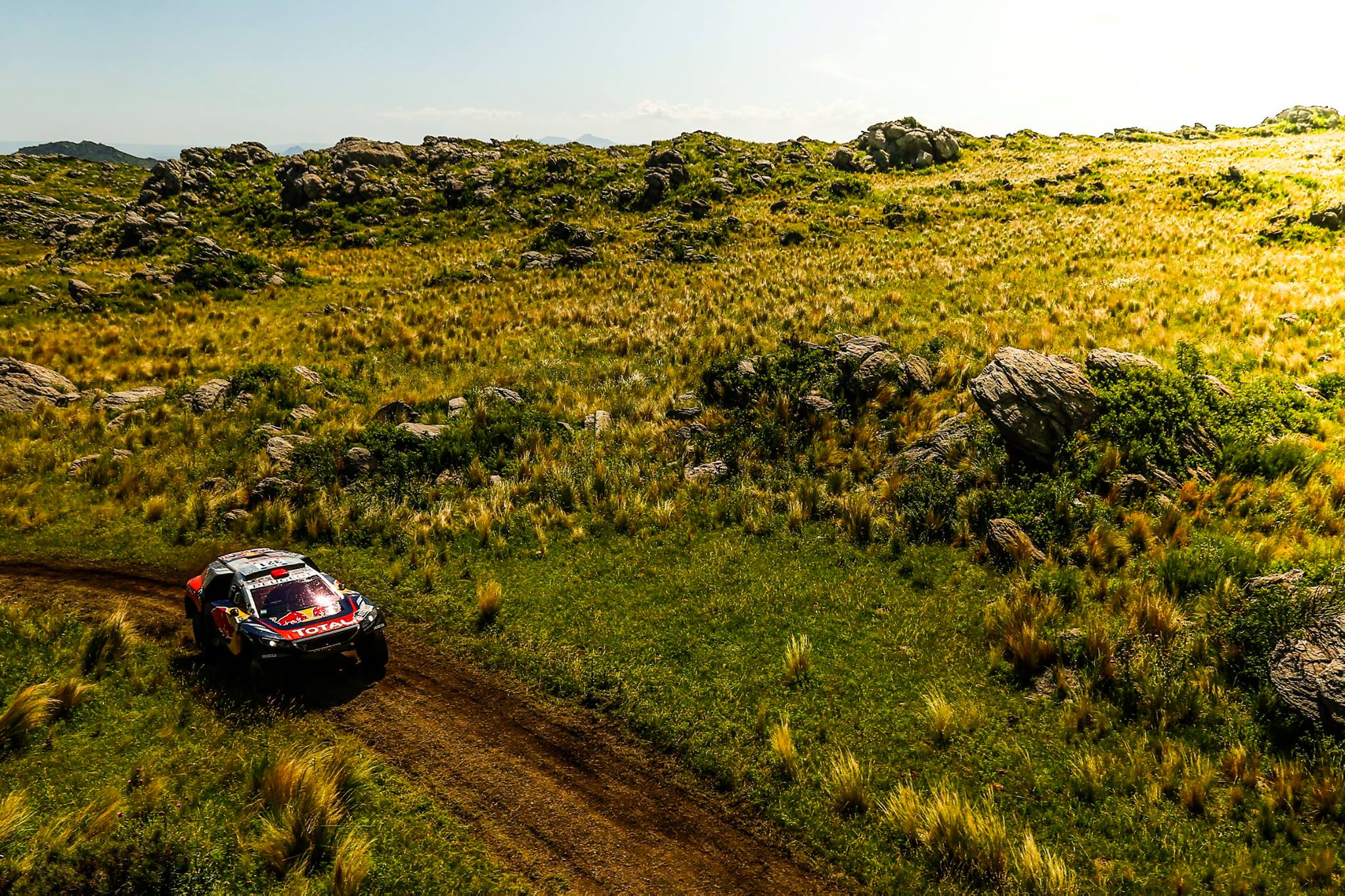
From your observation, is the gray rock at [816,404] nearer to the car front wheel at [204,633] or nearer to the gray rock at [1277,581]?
the gray rock at [1277,581]

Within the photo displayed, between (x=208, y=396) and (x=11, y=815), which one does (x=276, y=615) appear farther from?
(x=208, y=396)

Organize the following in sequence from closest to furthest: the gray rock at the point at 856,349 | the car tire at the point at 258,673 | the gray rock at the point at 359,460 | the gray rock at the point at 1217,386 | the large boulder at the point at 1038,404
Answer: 1. the car tire at the point at 258,673
2. the large boulder at the point at 1038,404
3. the gray rock at the point at 1217,386
4. the gray rock at the point at 359,460
5. the gray rock at the point at 856,349

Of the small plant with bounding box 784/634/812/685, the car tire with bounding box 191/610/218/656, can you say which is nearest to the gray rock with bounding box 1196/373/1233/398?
the small plant with bounding box 784/634/812/685

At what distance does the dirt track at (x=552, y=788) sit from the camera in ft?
22.8

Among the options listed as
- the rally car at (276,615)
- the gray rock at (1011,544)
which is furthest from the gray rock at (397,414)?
the gray rock at (1011,544)

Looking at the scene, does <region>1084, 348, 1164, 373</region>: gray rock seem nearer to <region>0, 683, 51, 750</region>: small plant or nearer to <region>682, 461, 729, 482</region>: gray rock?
<region>682, 461, 729, 482</region>: gray rock

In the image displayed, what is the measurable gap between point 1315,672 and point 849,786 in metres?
5.71

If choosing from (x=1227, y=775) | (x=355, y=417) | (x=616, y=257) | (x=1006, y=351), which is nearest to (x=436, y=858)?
(x=1227, y=775)

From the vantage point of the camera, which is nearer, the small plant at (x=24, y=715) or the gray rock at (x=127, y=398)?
the small plant at (x=24, y=715)

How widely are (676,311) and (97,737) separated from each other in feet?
86.5

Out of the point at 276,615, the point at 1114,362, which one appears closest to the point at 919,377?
the point at 1114,362

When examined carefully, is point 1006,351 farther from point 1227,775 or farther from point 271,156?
point 271,156

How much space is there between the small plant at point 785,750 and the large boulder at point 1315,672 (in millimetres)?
5964

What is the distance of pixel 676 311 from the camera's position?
102 feet
